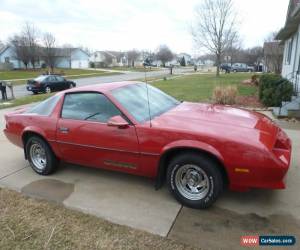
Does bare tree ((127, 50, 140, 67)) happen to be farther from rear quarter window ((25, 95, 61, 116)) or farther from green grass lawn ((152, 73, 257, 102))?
rear quarter window ((25, 95, 61, 116))

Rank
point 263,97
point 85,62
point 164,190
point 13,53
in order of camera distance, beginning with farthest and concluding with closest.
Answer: point 85,62 < point 13,53 < point 263,97 < point 164,190

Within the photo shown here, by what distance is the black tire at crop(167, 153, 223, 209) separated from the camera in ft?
9.96

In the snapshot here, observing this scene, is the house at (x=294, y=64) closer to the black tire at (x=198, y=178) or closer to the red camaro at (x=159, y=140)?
the red camaro at (x=159, y=140)

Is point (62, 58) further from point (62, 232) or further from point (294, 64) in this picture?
point (62, 232)

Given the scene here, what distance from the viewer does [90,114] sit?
12.6ft

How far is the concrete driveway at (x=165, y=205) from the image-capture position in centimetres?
281

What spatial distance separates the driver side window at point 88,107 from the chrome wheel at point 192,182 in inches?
45.8

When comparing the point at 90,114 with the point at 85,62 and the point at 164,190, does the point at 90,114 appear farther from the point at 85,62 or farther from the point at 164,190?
the point at 85,62

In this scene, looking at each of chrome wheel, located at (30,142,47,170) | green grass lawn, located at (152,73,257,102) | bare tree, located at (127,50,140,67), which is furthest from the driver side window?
bare tree, located at (127,50,140,67)

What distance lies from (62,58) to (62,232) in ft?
234

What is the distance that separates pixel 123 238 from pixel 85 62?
256ft

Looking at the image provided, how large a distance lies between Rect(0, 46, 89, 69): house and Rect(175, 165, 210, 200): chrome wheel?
58.4 meters

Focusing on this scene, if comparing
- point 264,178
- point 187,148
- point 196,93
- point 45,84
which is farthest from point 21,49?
point 264,178

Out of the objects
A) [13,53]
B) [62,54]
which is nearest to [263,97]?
[13,53]
